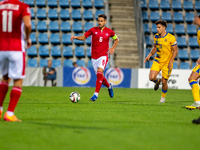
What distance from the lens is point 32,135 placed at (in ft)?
12.6

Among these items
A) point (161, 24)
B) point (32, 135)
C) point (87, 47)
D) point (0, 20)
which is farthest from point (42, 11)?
point (32, 135)

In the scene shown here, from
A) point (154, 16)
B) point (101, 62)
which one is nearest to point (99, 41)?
point (101, 62)

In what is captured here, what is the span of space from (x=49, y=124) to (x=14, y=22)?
156cm

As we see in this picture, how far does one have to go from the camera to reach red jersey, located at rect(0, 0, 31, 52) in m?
4.94

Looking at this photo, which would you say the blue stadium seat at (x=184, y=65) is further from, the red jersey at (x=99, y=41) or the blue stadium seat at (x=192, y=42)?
the red jersey at (x=99, y=41)

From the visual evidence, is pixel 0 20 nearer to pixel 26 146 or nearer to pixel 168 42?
pixel 26 146

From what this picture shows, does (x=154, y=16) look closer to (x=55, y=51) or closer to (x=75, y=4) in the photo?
(x=75, y=4)

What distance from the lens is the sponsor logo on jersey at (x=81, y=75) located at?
60.0 ft

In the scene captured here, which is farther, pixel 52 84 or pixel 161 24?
pixel 52 84

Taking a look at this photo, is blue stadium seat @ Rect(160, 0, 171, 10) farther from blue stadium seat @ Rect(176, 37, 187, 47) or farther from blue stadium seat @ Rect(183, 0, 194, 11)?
blue stadium seat @ Rect(176, 37, 187, 47)

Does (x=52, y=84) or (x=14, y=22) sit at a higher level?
(x=14, y=22)

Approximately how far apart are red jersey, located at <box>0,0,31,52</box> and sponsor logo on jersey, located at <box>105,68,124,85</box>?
13.3 meters

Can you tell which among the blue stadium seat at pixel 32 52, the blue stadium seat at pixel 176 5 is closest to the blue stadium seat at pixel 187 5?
the blue stadium seat at pixel 176 5

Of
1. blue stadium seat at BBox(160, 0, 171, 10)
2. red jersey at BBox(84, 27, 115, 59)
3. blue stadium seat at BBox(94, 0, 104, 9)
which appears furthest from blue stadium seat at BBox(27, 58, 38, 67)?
red jersey at BBox(84, 27, 115, 59)
